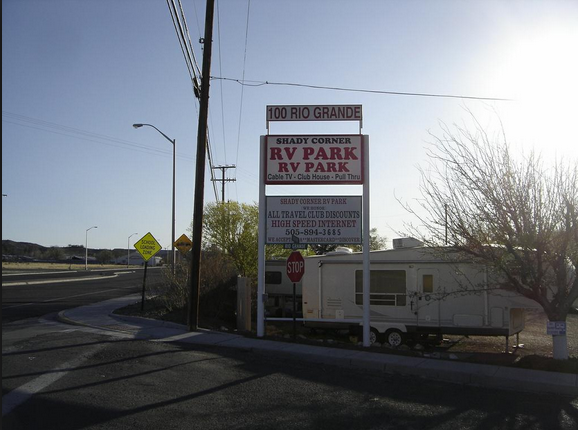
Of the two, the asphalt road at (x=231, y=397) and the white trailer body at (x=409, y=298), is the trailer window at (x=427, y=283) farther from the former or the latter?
the asphalt road at (x=231, y=397)

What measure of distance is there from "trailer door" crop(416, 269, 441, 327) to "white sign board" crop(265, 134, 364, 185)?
166 inches

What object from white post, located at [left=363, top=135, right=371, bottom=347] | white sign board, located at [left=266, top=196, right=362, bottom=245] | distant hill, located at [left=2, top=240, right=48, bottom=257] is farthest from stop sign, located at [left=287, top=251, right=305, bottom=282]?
distant hill, located at [left=2, top=240, right=48, bottom=257]

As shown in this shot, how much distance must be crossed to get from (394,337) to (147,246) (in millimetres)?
9573

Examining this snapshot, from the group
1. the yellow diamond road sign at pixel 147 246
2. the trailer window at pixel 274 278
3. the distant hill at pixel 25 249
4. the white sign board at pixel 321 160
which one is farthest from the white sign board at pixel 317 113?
the distant hill at pixel 25 249

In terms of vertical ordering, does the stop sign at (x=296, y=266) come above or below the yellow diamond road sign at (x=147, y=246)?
below

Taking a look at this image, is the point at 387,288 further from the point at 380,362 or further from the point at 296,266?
the point at 380,362

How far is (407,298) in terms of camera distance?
1612cm

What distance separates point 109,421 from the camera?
645 cm

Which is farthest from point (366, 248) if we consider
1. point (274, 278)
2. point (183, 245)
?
point (274, 278)

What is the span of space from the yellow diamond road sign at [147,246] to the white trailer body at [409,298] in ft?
20.4

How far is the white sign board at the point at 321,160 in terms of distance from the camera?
13633 mm

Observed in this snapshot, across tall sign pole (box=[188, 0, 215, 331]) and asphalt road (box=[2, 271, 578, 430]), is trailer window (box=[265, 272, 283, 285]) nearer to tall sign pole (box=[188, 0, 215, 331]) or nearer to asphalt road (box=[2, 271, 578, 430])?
tall sign pole (box=[188, 0, 215, 331])

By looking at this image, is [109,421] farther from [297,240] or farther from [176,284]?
[176,284]

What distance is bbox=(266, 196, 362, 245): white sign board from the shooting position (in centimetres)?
1364
